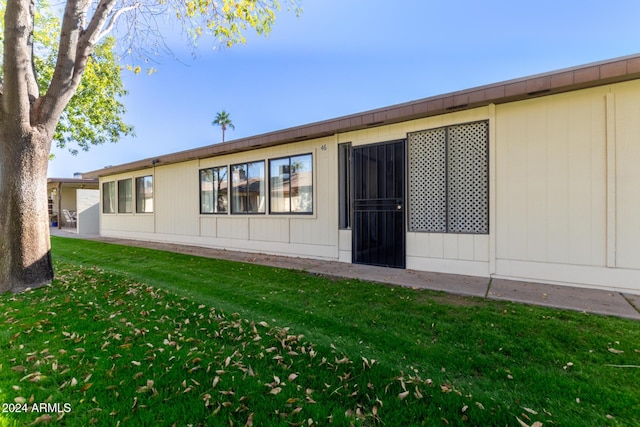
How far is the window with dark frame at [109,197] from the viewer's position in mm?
12938

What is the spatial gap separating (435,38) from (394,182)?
639 cm

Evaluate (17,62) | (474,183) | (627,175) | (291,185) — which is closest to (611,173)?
(627,175)

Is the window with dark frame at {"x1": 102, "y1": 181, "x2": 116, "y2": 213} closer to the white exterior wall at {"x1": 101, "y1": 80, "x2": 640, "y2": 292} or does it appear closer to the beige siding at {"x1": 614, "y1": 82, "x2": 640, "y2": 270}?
the white exterior wall at {"x1": 101, "y1": 80, "x2": 640, "y2": 292}

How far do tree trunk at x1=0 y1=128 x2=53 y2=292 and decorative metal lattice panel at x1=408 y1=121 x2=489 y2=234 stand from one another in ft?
19.0

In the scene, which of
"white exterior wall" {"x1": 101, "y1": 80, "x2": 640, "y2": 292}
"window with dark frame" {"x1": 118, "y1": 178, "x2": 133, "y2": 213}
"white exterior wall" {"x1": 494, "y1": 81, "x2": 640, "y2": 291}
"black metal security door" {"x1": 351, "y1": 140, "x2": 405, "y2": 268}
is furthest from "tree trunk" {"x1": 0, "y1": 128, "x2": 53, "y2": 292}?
"window with dark frame" {"x1": 118, "y1": 178, "x2": 133, "y2": 213}

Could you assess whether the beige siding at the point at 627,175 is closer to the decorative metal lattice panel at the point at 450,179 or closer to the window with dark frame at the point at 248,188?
the decorative metal lattice panel at the point at 450,179

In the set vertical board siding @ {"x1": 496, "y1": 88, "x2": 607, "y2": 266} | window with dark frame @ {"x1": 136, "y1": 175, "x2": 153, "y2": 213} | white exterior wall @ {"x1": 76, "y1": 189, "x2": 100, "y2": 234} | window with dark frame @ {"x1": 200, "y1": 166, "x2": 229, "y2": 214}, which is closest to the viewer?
vertical board siding @ {"x1": 496, "y1": 88, "x2": 607, "y2": 266}

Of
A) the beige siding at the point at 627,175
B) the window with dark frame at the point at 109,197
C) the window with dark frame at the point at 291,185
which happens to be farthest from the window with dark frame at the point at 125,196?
the beige siding at the point at 627,175

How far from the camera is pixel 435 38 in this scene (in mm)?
9539

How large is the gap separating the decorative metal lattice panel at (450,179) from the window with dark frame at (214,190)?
17.9ft

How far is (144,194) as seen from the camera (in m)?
11.5

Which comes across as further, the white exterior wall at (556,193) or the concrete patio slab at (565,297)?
the white exterior wall at (556,193)

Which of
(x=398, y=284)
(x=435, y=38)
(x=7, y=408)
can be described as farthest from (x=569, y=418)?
(x=435, y=38)

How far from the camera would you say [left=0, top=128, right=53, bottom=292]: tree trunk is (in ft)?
13.7
